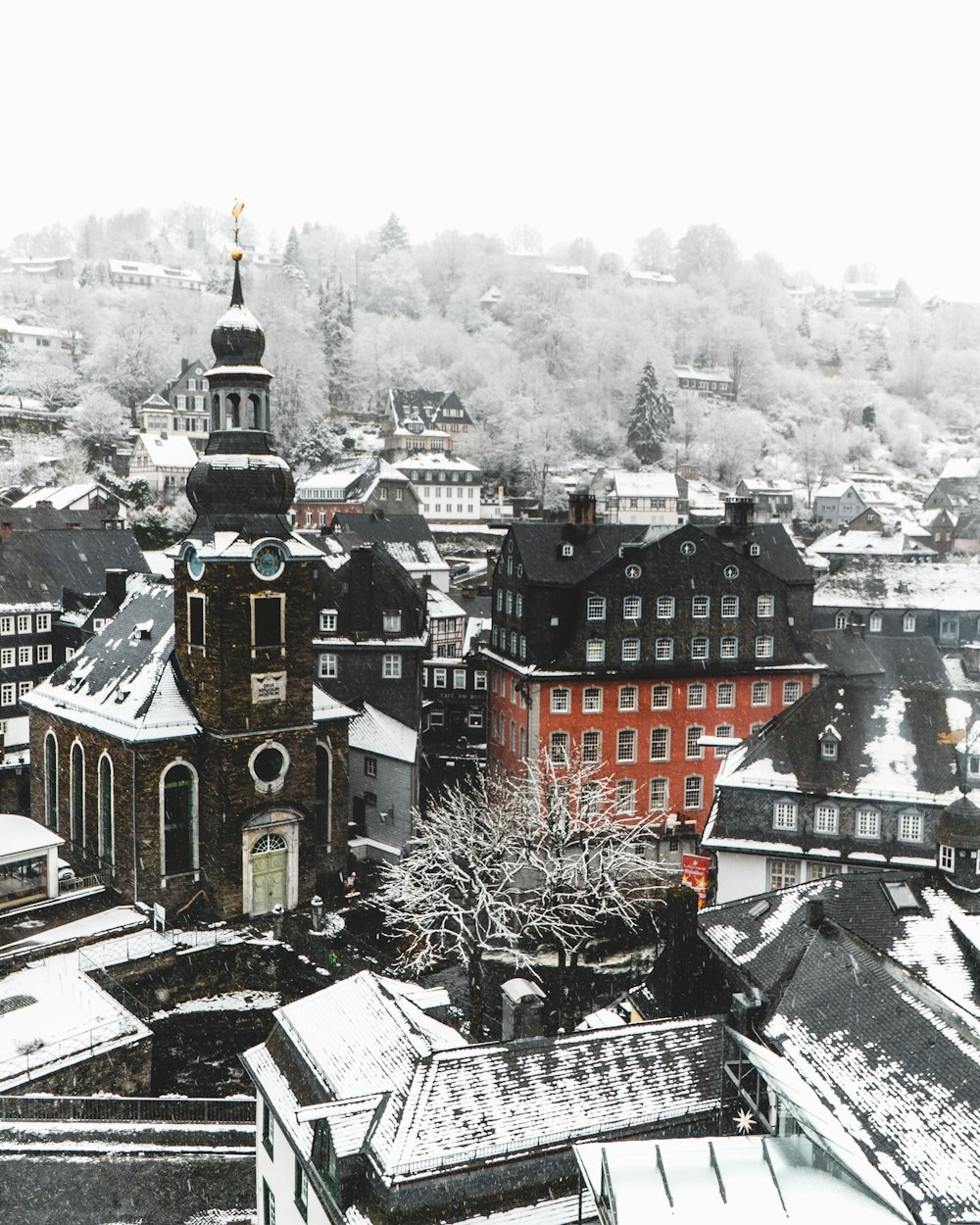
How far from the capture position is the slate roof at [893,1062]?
17531mm

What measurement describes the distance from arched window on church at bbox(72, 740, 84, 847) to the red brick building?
18.1m

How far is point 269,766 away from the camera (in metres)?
40.8

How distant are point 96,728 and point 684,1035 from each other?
2619 cm

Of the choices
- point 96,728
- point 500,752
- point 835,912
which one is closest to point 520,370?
point 500,752

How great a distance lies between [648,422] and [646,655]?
108m

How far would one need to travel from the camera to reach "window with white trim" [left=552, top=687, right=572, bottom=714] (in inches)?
1965

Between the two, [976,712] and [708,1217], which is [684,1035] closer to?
[708,1217]

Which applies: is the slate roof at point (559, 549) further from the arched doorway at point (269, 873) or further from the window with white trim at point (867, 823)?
the window with white trim at point (867, 823)

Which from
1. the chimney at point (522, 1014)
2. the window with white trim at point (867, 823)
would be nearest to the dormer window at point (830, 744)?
the window with white trim at point (867, 823)

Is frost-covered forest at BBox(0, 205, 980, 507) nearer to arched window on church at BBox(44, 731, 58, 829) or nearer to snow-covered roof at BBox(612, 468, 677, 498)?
snow-covered roof at BBox(612, 468, 677, 498)

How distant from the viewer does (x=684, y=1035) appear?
21312 millimetres

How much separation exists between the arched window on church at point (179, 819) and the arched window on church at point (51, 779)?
7.32 metres

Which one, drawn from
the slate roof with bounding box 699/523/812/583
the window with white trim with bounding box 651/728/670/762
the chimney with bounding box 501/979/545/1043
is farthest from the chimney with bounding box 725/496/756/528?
the chimney with bounding box 501/979/545/1043

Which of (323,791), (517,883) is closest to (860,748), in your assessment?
(517,883)
